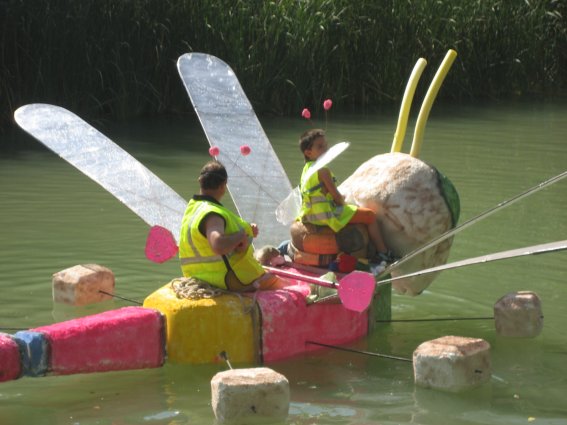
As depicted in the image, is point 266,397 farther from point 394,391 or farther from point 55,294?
point 55,294

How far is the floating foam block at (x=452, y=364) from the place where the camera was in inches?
234

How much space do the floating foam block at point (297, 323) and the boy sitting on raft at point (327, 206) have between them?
47cm

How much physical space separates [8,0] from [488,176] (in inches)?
252

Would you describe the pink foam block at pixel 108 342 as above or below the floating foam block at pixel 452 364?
above

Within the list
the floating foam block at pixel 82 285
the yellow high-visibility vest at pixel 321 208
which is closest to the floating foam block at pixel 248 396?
the yellow high-visibility vest at pixel 321 208

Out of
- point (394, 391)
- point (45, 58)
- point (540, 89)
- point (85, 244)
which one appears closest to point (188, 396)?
point (394, 391)

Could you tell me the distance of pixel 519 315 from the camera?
275 inches

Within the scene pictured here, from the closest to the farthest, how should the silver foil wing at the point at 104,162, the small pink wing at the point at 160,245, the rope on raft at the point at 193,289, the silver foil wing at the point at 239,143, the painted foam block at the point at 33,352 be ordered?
the painted foam block at the point at 33,352, the rope on raft at the point at 193,289, the small pink wing at the point at 160,245, the silver foil wing at the point at 104,162, the silver foil wing at the point at 239,143

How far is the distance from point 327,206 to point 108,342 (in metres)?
1.76

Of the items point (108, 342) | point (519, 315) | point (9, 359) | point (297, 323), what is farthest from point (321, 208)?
point (9, 359)

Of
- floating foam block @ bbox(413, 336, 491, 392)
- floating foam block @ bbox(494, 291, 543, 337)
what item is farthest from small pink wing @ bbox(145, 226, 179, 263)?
floating foam block @ bbox(494, 291, 543, 337)

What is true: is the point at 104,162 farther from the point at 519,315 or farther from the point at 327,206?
the point at 519,315

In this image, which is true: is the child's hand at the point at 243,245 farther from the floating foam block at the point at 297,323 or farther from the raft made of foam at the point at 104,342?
the raft made of foam at the point at 104,342

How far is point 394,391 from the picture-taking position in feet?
20.0
